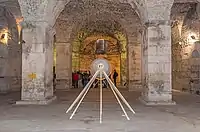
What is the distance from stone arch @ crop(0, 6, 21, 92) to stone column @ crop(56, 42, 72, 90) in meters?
2.20

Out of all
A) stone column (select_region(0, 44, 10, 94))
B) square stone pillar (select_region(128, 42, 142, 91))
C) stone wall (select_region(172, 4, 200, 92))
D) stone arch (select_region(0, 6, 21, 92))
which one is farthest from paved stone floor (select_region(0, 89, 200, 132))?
square stone pillar (select_region(128, 42, 142, 91))

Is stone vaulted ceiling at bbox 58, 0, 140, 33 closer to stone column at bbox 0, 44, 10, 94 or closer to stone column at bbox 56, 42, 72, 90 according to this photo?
stone column at bbox 56, 42, 72, 90

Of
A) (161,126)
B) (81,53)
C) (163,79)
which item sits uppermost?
(81,53)

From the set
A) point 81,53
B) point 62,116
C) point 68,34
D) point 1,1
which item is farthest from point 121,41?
point 62,116

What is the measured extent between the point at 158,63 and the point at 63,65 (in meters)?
8.05

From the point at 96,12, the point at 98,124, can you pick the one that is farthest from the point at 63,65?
the point at 98,124

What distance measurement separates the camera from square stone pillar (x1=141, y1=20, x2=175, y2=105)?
902 cm

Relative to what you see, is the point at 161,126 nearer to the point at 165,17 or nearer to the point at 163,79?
the point at 163,79

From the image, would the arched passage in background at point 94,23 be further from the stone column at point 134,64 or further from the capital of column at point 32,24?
the capital of column at point 32,24

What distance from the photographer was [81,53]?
925 inches

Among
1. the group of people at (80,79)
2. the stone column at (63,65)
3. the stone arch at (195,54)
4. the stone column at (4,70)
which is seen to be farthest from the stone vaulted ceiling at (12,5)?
the stone arch at (195,54)

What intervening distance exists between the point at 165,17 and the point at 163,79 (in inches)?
78.9

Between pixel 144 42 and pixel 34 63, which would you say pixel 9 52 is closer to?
pixel 34 63

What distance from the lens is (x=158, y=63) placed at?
9.11 metres
